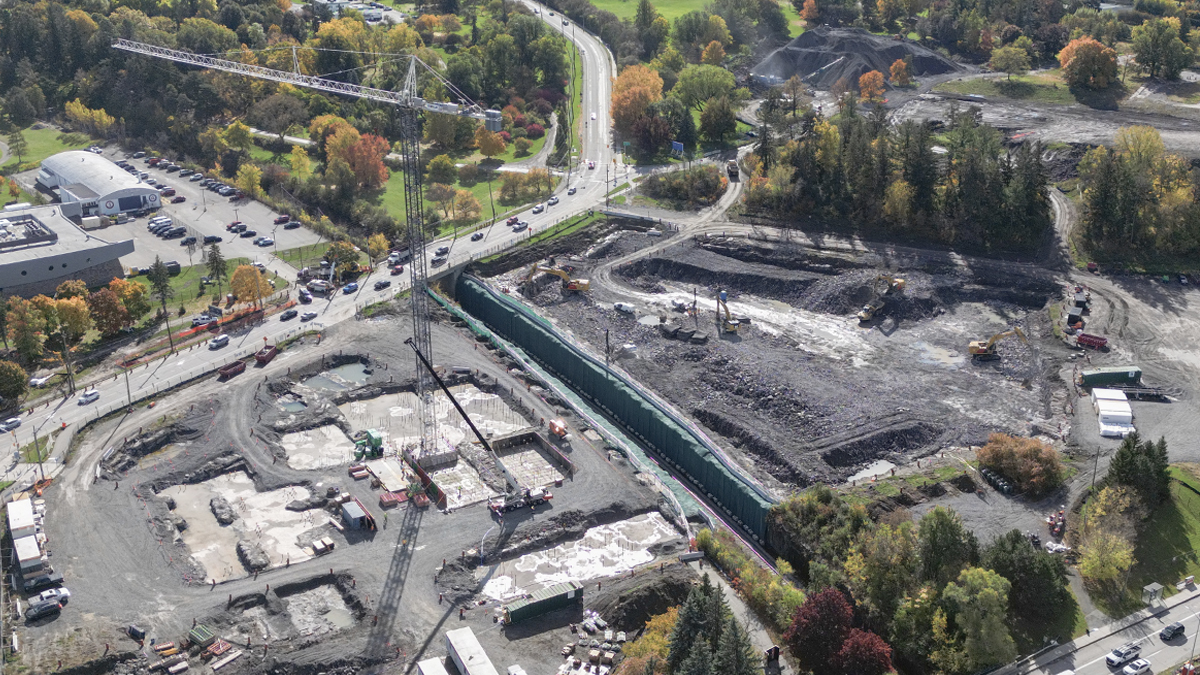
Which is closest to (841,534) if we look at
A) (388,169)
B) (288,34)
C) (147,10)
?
(388,169)

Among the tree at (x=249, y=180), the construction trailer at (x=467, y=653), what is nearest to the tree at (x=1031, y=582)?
the construction trailer at (x=467, y=653)

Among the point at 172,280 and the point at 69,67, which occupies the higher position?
the point at 69,67

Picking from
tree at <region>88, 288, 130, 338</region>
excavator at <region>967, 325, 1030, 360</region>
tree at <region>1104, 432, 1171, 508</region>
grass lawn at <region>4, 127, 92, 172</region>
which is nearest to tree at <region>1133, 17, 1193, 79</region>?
excavator at <region>967, 325, 1030, 360</region>

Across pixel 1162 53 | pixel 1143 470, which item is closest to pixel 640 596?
pixel 1143 470

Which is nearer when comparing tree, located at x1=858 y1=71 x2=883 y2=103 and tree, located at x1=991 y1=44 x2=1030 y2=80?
tree, located at x1=858 y1=71 x2=883 y2=103

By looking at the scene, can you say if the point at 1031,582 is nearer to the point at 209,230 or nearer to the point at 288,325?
the point at 288,325

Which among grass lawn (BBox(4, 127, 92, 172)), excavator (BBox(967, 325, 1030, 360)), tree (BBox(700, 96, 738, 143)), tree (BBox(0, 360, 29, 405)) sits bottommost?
tree (BBox(0, 360, 29, 405))

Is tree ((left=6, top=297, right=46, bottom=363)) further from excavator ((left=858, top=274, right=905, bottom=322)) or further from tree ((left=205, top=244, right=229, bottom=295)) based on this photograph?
excavator ((left=858, top=274, right=905, bottom=322))

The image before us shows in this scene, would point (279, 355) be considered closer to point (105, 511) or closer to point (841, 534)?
point (105, 511)
